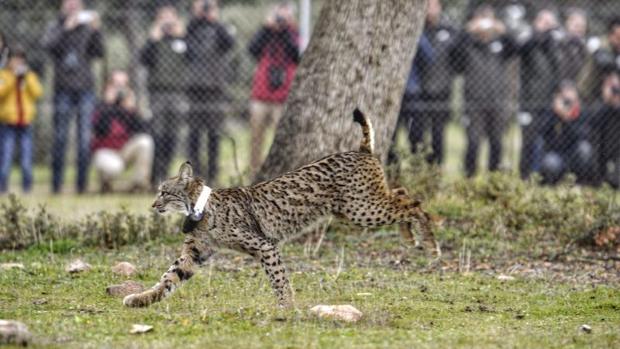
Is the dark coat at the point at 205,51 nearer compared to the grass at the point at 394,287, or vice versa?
the grass at the point at 394,287

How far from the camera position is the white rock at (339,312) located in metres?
7.92

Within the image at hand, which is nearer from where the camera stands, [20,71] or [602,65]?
[20,71]

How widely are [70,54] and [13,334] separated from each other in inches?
392

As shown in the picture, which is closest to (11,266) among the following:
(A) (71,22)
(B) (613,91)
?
(A) (71,22)

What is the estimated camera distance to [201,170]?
16.5 m

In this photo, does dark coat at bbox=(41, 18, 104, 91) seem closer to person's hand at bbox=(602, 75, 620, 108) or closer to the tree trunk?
the tree trunk

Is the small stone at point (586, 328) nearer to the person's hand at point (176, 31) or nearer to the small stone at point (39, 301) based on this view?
the small stone at point (39, 301)

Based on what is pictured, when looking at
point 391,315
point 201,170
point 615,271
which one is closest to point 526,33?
point 201,170

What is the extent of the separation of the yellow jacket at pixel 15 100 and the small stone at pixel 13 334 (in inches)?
393

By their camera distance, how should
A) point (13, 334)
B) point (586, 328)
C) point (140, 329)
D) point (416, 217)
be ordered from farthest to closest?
point (416, 217) → point (586, 328) → point (140, 329) → point (13, 334)

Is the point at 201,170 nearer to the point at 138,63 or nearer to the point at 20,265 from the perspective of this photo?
the point at 138,63

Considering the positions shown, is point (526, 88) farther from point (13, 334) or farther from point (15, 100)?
point (13, 334)

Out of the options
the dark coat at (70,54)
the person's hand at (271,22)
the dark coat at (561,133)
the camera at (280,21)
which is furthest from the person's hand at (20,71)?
the dark coat at (561,133)

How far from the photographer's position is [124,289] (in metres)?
8.94
